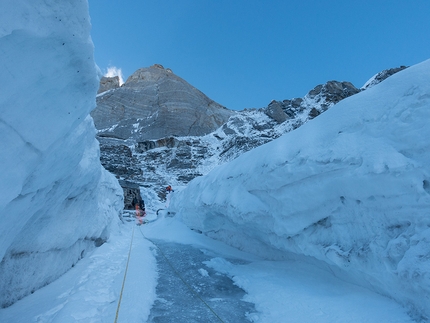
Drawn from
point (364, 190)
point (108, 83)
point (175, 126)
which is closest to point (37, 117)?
point (364, 190)

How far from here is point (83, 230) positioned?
614 centimetres

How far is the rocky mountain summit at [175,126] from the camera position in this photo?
3434 cm

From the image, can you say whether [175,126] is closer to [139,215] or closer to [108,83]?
[139,215]

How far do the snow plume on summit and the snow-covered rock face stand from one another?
12.4 ft

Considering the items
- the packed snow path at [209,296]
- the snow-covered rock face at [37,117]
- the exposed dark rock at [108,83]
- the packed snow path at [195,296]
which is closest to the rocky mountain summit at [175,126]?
the exposed dark rock at [108,83]

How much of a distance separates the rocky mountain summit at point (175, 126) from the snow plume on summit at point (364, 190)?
19660 millimetres

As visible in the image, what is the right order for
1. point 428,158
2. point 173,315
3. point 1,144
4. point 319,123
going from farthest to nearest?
1. point 319,123
2. point 173,315
3. point 428,158
4. point 1,144

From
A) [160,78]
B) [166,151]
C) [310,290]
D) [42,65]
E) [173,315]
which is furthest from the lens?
[160,78]

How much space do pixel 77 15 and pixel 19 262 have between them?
379 cm

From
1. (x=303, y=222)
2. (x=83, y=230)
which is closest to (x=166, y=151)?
(x=83, y=230)

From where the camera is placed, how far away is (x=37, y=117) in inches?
99.4

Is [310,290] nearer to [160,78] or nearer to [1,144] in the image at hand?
[1,144]

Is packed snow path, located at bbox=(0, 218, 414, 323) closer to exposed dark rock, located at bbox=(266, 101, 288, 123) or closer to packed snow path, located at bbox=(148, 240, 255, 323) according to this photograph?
packed snow path, located at bbox=(148, 240, 255, 323)

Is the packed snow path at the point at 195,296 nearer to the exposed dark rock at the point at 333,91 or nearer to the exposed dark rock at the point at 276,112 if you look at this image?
the exposed dark rock at the point at 276,112
